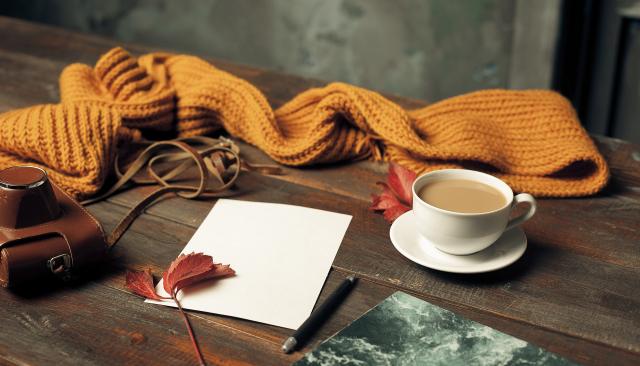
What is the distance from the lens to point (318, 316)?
795mm

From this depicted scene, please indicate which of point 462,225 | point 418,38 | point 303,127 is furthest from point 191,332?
point 418,38

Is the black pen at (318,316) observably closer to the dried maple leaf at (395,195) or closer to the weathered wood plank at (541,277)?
the weathered wood plank at (541,277)

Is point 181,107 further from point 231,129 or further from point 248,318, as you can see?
point 248,318

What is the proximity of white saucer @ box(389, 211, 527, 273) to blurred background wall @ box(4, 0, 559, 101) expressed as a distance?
1148mm

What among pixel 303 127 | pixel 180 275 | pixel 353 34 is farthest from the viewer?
pixel 353 34

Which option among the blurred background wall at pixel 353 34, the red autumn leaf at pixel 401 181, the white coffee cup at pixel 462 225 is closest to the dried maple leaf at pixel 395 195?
the red autumn leaf at pixel 401 181

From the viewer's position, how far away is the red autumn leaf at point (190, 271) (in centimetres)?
84

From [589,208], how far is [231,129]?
23.6 inches

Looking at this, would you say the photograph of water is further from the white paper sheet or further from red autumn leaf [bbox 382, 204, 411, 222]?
red autumn leaf [bbox 382, 204, 411, 222]

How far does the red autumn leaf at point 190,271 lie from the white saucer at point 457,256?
22cm

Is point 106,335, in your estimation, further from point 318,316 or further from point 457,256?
point 457,256

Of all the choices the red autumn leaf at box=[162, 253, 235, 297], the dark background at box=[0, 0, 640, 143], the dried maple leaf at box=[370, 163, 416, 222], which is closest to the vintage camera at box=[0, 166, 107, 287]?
the red autumn leaf at box=[162, 253, 235, 297]

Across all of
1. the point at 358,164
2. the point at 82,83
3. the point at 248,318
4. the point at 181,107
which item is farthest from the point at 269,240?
the point at 82,83

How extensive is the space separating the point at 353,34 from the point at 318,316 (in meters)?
1.70
